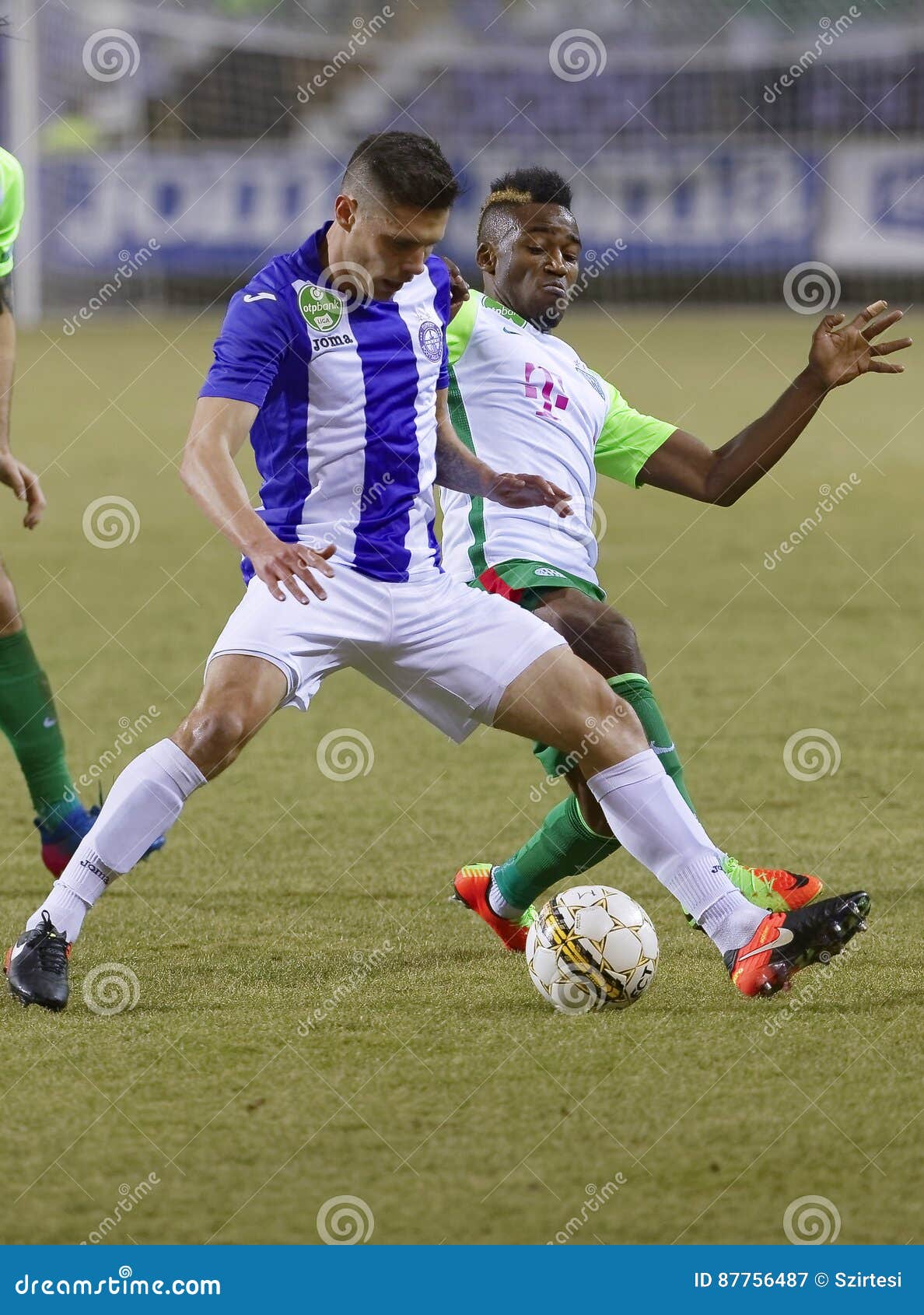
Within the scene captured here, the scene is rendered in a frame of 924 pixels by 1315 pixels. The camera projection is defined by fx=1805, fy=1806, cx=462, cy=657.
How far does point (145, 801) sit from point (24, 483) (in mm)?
1401

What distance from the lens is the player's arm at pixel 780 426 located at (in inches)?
173

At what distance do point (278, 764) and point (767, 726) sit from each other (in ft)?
6.57

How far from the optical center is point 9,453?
495cm

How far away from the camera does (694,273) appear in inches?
1097

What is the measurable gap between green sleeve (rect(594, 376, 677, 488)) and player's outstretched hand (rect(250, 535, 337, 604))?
1359mm

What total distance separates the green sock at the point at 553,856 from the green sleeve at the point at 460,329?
1.21 m

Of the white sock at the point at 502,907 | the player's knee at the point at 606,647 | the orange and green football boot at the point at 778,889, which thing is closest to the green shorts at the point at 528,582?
the player's knee at the point at 606,647

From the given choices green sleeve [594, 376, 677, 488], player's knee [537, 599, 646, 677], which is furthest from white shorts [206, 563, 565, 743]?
green sleeve [594, 376, 677, 488]

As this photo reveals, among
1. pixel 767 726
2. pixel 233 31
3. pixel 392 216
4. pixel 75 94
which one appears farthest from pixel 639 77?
pixel 392 216

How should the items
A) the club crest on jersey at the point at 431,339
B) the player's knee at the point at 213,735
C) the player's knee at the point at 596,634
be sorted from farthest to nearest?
1. the player's knee at the point at 596,634
2. the club crest on jersey at the point at 431,339
3. the player's knee at the point at 213,735

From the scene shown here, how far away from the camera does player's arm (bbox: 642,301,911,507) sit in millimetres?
4402

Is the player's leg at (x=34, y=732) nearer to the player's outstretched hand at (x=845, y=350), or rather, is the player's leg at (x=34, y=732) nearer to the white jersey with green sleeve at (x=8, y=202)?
the white jersey with green sleeve at (x=8, y=202)

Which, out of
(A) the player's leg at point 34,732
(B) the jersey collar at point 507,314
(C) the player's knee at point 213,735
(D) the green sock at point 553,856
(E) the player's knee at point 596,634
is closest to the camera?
(C) the player's knee at point 213,735

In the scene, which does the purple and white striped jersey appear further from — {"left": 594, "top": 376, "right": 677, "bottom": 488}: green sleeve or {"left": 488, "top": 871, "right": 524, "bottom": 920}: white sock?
{"left": 488, "top": 871, "right": 524, "bottom": 920}: white sock
